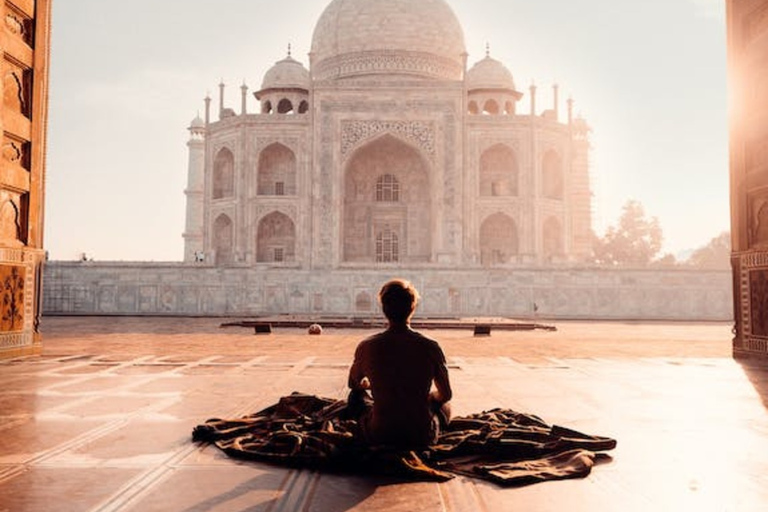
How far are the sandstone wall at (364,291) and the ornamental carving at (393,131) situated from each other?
24.2 feet

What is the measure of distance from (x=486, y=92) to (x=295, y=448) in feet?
104

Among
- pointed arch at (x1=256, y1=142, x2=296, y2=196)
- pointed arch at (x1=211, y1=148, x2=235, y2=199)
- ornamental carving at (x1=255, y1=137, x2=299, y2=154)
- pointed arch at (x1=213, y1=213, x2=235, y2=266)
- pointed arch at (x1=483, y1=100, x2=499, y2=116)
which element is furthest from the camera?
pointed arch at (x1=483, y1=100, x2=499, y2=116)

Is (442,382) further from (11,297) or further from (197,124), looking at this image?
(197,124)

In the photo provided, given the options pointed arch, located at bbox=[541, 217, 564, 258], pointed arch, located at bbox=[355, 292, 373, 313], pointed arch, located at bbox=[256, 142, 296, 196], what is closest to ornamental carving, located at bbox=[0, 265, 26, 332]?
pointed arch, located at bbox=[355, 292, 373, 313]

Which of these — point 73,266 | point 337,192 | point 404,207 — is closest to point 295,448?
point 73,266

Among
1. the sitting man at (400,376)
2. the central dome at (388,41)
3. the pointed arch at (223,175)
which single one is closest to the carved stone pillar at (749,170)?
the sitting man at (400,376)

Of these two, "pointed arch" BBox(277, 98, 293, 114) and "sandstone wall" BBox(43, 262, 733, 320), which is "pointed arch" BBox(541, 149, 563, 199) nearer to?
"sandstone wall" BBox(43, 262, 733, 320)

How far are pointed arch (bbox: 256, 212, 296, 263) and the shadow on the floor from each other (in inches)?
938

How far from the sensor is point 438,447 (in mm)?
3027

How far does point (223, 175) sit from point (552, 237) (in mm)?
15582

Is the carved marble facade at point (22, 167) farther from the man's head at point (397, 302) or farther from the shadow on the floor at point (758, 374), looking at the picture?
the shadow on the floor at point (758, 374)

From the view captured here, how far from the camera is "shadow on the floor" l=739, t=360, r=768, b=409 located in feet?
17.6

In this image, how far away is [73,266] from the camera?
903 inches

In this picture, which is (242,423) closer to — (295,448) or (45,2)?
(295,448)
